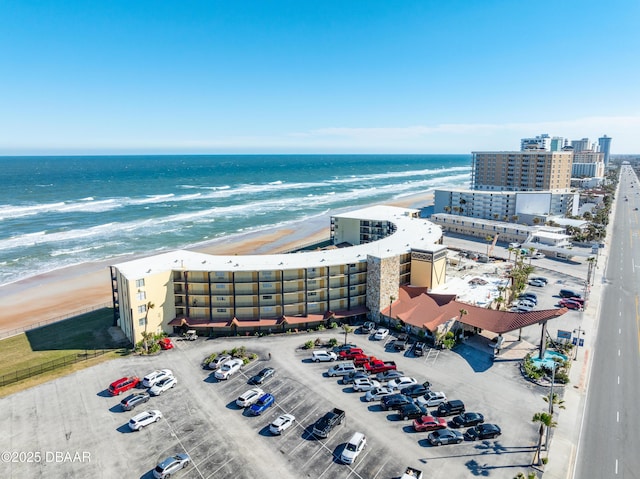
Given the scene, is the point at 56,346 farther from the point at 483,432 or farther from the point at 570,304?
the point at 570,304

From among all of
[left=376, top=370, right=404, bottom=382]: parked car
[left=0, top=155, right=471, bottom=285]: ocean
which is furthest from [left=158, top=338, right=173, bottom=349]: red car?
[left=0, top=155, right=471, bottom=285]: ocean

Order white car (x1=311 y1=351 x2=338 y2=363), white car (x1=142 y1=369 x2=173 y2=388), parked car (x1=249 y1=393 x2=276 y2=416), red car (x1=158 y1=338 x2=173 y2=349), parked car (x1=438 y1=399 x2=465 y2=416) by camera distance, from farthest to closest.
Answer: red car (x1=158 y1=338 x2=173 y2=349) < white car (x1=311 y1=351 x2=338 y2=363) < white car (x1=142 y1=369 x2=173 y2=388) < parked car (x1=249 y1=393 x2=276 y2=416) < parked car (x1=438 y1=399 x2=465 y2=416)

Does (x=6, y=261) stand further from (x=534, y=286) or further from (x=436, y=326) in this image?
(x=534, y=286)

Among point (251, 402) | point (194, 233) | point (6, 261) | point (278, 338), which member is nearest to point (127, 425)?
point (251, 402)

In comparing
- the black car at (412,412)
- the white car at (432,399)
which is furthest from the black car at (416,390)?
the black car at (412,412)

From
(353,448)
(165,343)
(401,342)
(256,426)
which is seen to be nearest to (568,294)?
(401,342)

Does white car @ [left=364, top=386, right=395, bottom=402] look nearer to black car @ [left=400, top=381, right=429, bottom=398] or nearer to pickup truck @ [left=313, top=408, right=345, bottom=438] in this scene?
black car @ [left=400, top=381, right=429, bottom=398]
